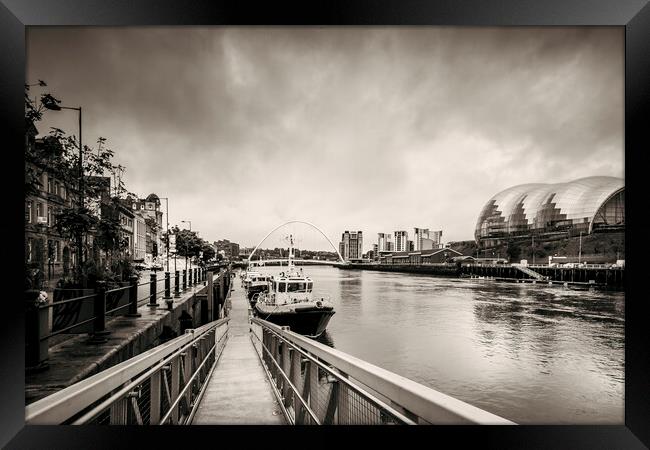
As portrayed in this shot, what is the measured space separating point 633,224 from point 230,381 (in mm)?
4007

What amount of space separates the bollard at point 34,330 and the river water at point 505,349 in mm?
6577

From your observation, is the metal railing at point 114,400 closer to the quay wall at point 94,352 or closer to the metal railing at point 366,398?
the quay wall at point 94,352

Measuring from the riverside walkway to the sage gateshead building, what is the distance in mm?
23083

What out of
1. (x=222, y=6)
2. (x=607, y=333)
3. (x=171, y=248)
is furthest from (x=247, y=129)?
(x=607, y=333)

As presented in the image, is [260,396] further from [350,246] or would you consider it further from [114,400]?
[350,246]

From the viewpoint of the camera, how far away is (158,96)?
5047 millimetres

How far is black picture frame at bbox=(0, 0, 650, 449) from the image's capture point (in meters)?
2.59

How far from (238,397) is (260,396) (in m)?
0.21

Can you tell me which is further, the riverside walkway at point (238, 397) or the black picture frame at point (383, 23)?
the riverside walkway at point (238, 397)

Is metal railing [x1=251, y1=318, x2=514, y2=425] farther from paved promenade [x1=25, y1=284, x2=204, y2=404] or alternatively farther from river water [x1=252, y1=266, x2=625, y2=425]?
river water [x1=252, y1=266, x2=625, y2=425]

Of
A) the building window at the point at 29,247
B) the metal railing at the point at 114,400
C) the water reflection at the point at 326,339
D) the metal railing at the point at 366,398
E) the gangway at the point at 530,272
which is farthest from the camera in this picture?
the gangway at the point at 530,272

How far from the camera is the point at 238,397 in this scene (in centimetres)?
375

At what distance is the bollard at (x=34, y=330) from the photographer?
2820 millimetres

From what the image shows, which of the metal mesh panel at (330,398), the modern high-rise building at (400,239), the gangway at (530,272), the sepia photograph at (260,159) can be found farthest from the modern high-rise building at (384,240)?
the gangway at (530,272)
